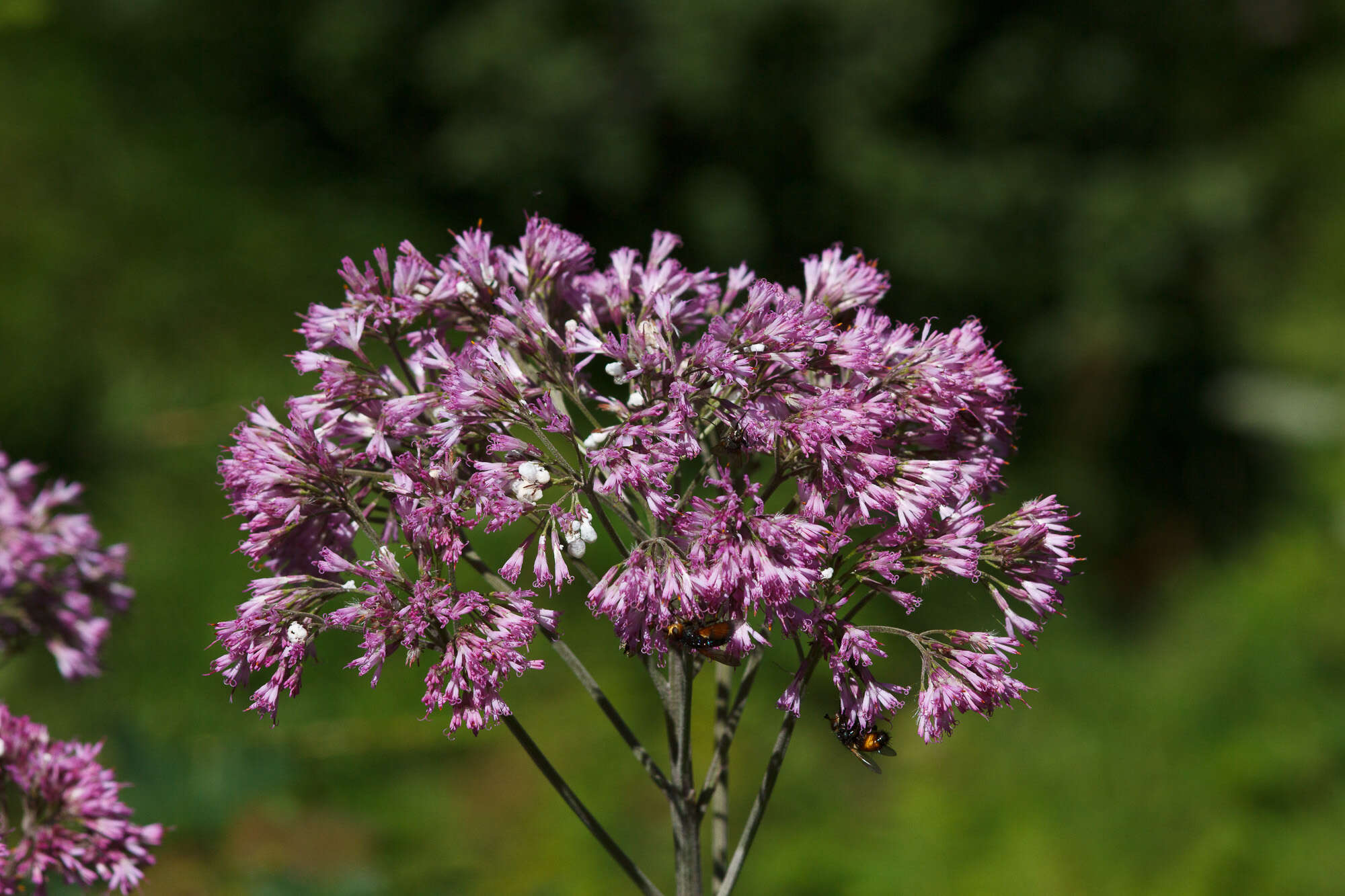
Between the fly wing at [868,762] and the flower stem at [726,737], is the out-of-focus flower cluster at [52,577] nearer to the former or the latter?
the flower stem at [726,737]

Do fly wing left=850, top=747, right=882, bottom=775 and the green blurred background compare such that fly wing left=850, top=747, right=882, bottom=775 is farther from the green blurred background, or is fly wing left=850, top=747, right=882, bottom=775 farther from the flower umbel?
the green blurred background

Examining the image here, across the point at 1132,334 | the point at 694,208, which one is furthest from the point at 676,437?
the point at 1132,334

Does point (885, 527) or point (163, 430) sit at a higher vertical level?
point (163, 430)

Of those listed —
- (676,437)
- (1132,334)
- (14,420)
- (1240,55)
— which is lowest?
Answer: (676,437)

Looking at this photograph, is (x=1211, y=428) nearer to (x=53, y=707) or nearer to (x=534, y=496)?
(x=53, y=707)

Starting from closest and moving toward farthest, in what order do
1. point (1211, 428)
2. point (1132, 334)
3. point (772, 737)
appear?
1. point (772, 737)
2. point (1132, 334)
3. point (1211, 428)

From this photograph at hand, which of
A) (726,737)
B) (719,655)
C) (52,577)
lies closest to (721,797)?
(726,737)

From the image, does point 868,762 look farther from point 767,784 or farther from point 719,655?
point 719,655
